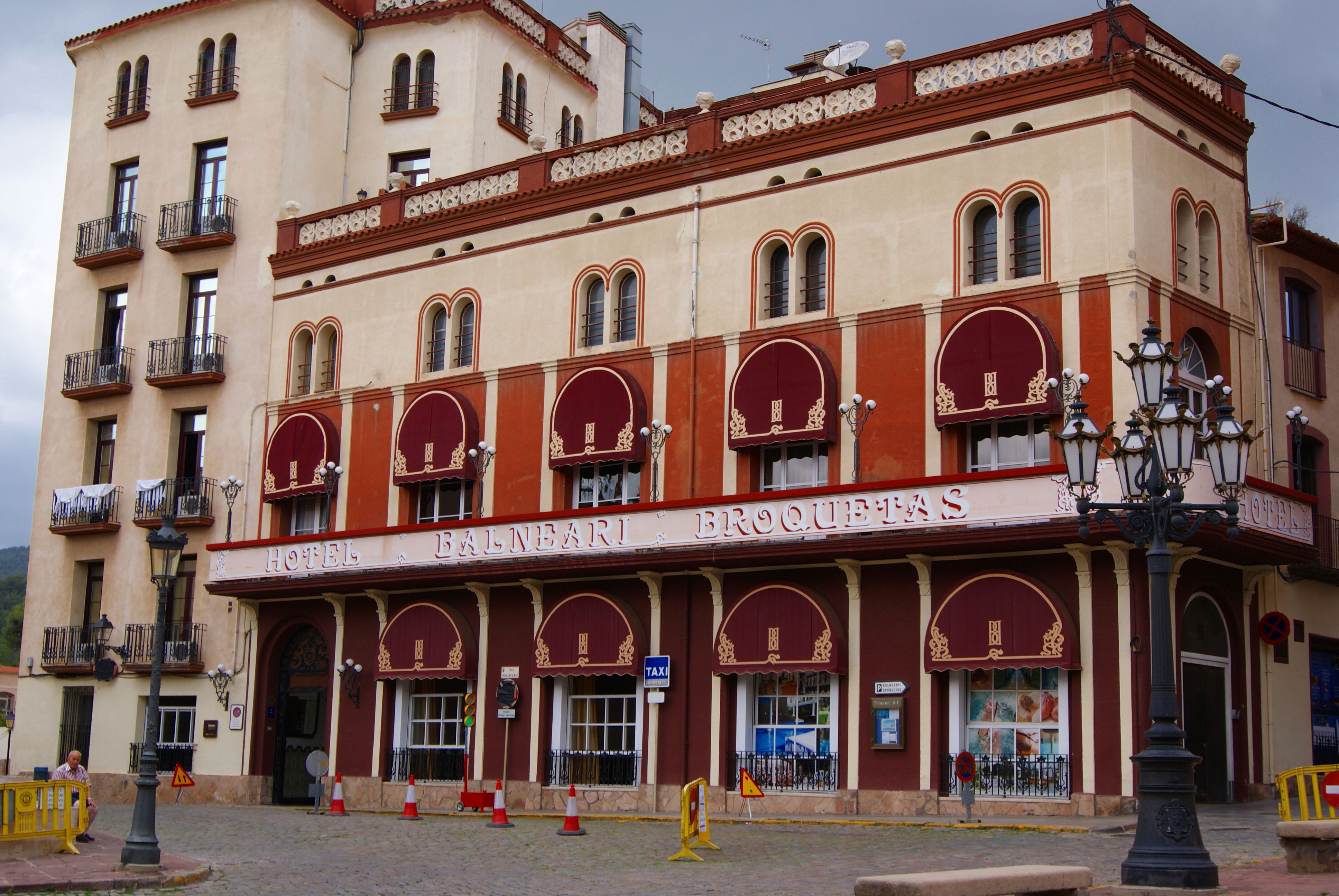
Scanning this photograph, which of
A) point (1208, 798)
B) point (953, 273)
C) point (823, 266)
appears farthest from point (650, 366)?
point (1208, 798)

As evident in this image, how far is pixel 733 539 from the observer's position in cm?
2556

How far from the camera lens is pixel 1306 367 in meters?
27.7

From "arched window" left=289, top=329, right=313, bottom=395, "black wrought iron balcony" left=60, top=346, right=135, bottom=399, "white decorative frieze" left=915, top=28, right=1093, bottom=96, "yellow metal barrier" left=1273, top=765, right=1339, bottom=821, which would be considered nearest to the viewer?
"yellow metal barrier" left=1273, top=765, right=1339, bottom=821

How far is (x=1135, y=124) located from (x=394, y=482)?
54.6 ft

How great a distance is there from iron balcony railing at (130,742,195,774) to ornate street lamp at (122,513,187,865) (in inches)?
601

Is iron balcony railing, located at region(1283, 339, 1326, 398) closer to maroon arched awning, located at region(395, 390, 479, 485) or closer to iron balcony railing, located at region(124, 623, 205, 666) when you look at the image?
maroon arched awning, located at region(395, 390, 479, 485)

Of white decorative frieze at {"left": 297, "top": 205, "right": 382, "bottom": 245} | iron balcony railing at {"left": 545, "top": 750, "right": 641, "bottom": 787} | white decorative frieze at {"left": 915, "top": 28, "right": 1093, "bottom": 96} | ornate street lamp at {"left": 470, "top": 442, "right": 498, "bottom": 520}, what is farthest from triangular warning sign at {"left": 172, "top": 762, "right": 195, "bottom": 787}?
white decorative frieze at {"left": 915, "top": 28, "right": 1093, "bottom": 96}

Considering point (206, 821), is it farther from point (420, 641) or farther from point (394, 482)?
point (394, 482)

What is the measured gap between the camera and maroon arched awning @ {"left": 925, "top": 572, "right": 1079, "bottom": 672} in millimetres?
22891

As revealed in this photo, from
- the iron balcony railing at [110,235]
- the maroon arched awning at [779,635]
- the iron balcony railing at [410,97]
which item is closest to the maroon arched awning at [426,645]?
the maroon arched awning at [779,635]

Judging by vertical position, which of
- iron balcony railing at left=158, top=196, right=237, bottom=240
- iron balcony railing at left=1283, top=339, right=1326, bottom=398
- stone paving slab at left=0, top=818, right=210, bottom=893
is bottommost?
stone paving slab at left=0, top=818, right=210, bottom=893

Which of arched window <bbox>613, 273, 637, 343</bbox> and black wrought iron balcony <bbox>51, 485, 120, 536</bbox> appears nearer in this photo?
arched window <bbox>613, 273, 637, 343</bbox>

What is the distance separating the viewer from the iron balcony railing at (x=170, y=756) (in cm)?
3419

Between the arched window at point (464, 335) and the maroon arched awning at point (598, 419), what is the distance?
327 cm
